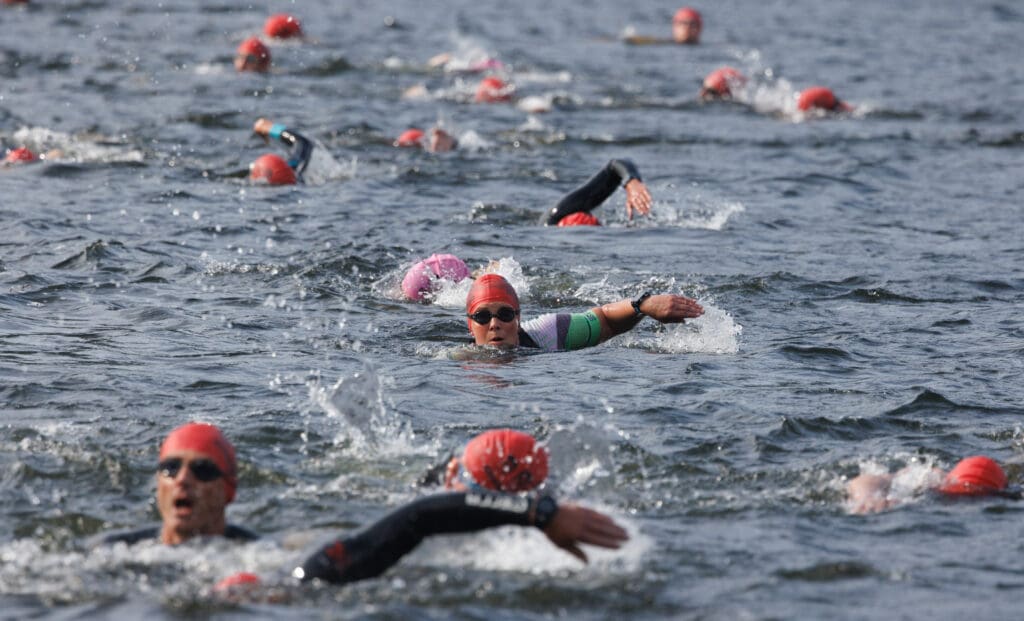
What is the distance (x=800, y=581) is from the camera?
7.75m

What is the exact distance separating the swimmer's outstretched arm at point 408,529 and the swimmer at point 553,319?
15.4 ft

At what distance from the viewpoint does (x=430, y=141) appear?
22047mm

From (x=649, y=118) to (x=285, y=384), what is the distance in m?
15.1

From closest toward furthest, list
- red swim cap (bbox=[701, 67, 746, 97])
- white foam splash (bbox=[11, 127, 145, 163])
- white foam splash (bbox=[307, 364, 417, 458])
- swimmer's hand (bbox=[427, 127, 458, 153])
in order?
white foam splash (bbox=[307, 364, 417, 458])
white foam splash (bbox=[11, 127, 145, 163])
swimmer's hand (bbox=[427, 127, 458, 153])
red swim cap (bbox=[701, 67, 746, 97])

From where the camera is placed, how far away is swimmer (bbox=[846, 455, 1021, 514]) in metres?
8.89

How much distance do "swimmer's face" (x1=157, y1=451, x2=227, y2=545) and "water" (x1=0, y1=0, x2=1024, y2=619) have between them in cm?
13

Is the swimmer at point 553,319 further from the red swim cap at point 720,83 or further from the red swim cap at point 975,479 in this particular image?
the red swim cap at point 720,83

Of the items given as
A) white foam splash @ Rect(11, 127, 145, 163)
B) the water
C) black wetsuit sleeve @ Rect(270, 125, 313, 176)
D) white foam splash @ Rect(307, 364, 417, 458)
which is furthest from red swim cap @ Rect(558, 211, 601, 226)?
white foam splash @ Rect(307, 364, 417, 458)

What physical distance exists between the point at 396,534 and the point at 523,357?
197 inches

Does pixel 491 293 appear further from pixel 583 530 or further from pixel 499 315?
pixel 583 530

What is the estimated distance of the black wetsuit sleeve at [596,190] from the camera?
15.4 metres

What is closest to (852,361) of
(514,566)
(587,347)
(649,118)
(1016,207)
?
(587,347)

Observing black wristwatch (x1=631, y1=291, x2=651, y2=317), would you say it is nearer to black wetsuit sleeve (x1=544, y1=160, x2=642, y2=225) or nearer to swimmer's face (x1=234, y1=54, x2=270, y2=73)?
black wetsuit sleeve (x1=544, y1=160, x2=642, y2=225)

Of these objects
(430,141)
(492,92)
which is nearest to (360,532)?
(430,141)
